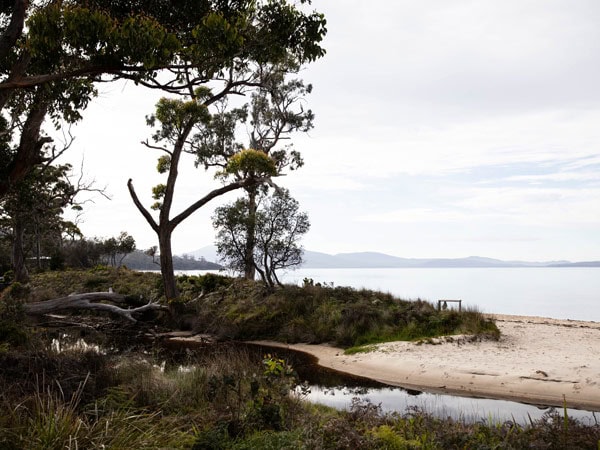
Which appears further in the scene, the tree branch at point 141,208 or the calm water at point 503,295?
the calm water at point 503,295

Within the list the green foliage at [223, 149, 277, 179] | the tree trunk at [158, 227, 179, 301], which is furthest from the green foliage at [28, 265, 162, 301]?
the green foliage at [223, 149, 277, 179]

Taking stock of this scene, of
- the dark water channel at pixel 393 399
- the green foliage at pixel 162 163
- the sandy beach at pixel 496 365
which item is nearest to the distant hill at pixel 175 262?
the green foliage at pixel 162 163

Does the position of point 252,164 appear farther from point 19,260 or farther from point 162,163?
point 19,260

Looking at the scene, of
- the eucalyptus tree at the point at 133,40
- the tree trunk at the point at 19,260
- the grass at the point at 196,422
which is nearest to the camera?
the grass at the point at 196,422

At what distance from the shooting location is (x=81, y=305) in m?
17.9

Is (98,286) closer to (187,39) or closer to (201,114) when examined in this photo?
(201,114)

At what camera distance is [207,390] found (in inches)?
319

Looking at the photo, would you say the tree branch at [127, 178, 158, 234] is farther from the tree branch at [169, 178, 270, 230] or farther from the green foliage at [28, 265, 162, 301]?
the green foliage at [28, 265, 162, 301]

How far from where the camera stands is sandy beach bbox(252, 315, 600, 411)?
11.3 m

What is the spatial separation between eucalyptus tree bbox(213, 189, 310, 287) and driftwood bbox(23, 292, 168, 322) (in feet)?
14.0

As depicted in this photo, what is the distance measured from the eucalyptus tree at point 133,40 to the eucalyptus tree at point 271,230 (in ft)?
32.1

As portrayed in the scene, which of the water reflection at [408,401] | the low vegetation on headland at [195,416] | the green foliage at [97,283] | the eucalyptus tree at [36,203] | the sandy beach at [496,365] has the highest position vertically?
the eucalyptus tree at [36,203]

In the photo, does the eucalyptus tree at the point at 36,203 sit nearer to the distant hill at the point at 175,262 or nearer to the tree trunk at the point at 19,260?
the tree trunk at the point at 19,260

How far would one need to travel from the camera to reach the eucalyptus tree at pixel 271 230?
71.4 feet
